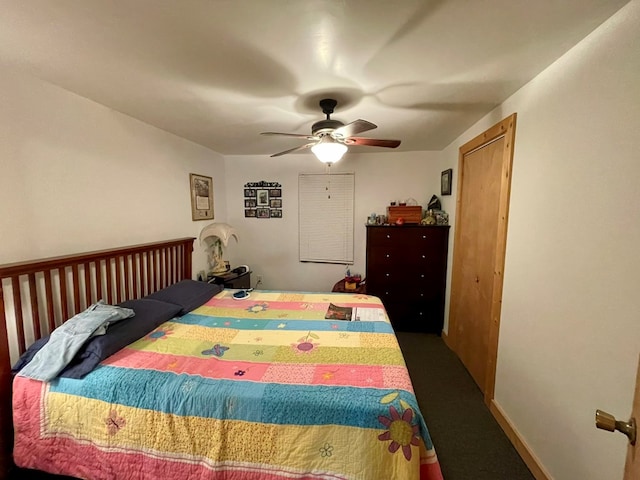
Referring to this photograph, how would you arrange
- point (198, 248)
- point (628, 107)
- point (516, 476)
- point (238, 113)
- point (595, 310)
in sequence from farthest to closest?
point (198, 248) → point (238, 113) → point (516, 476) → point (595, 310) → point (628, 107)

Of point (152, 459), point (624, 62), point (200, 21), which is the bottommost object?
point (152, 459)

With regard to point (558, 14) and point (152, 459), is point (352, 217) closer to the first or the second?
point (558, 14)

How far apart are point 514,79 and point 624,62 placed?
25.6 inches

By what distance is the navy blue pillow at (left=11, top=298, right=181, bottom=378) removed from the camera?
1451 millimetres

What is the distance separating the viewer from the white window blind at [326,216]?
390 cm

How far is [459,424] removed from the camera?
2.01m

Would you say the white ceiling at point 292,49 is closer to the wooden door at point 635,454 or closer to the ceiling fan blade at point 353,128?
the ceiling fan blade at point 353,128

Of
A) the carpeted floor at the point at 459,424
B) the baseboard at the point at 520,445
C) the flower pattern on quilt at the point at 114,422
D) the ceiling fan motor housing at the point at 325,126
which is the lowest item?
the carpeted floor at the point at 459,424

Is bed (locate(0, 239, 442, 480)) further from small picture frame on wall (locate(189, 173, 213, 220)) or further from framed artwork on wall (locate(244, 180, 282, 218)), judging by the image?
framed artwork on wall (locate(244, 180, 282, 218))

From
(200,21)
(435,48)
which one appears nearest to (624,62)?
(435,48)

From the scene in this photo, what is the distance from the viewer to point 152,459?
1281 mm

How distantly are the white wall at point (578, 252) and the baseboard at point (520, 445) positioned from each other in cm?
4

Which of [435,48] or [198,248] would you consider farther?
[198,248]

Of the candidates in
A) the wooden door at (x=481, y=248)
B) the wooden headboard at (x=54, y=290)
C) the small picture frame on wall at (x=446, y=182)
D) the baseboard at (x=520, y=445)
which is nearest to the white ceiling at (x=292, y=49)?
the wooden door at (x=481, y=248)
